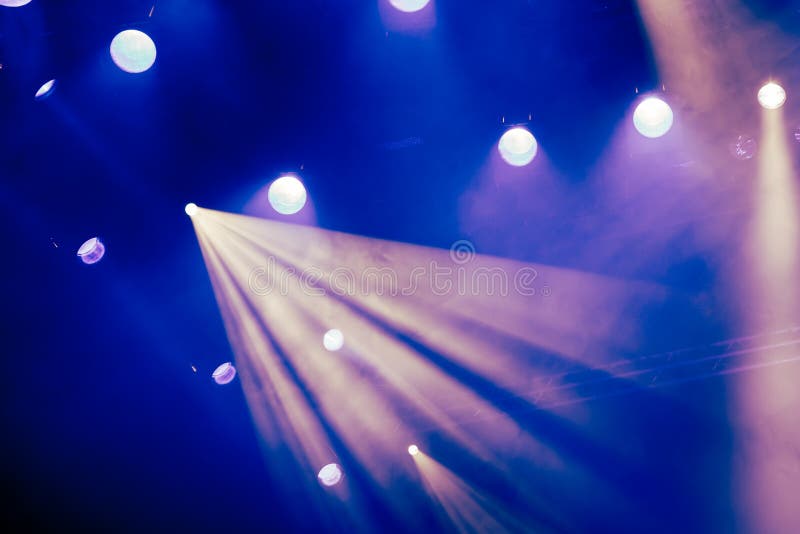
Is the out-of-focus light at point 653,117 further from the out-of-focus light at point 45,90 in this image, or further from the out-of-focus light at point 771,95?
the out-of-focus light at point 45,90

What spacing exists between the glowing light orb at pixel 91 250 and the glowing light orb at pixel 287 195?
0.92 meters

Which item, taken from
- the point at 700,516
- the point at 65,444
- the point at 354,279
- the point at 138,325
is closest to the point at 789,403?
Answer: the point at 700,516

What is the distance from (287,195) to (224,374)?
4.51ft

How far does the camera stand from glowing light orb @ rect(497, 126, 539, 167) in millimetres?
3174

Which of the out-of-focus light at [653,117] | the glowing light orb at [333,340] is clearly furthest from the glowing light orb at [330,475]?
the out-of-focus light at [653,117]

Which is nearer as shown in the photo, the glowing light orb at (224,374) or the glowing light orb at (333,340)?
the glowing light orb at (224,374)

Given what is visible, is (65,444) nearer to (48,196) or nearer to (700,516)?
(48,196)

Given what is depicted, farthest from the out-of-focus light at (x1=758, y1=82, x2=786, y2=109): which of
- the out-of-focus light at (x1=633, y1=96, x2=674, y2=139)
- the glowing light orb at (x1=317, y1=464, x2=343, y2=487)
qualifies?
the glowing light orb at (x1=317, y1=464, x2=343, y2=487)

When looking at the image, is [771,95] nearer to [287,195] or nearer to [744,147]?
[744,147]

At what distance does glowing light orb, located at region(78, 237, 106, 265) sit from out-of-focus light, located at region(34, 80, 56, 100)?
76 cm

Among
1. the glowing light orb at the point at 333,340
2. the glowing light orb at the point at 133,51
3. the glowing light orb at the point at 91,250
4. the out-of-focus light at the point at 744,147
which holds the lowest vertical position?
the out-of-focus light at the point at 744,147

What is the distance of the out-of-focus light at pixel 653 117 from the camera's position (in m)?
3.09

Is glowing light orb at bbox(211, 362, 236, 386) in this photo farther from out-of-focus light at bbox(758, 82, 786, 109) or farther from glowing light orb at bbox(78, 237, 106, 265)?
out-of-focus light at bbox(758, 82, 786, 109)

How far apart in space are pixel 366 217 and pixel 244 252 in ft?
2.60
